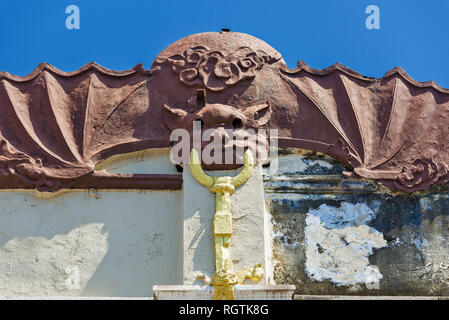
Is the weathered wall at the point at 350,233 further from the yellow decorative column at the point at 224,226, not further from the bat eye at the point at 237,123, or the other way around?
the bat eye at the point at 237,123

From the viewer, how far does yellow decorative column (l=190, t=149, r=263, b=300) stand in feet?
24.5

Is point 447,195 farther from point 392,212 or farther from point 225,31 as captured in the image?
point 225,31

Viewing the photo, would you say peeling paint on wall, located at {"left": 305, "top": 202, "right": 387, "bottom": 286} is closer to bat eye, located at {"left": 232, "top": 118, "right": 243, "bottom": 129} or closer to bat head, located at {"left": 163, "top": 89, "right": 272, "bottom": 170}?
bat head, located at {"left": 163, "top": 89, "right": 272, "bottom": 170}

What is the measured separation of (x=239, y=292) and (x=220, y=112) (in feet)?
5.07

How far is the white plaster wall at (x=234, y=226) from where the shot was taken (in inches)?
305

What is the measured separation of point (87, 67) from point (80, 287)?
1.85 m

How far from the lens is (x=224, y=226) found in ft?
25.6

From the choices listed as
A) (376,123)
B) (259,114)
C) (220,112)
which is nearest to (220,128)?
(220,112)

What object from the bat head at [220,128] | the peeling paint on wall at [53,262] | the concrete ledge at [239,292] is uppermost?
the bat head at [220,128]

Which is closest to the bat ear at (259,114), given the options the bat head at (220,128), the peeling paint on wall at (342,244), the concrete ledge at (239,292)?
the bat head at (220,128)

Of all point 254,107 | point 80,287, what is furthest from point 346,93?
point 80,287

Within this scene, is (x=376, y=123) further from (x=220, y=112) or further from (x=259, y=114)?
(x=220, y=112)

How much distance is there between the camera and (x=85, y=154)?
27.1 ft

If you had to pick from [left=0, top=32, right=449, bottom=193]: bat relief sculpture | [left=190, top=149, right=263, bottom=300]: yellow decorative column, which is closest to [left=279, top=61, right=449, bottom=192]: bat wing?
[left=0, top=32, right=449, bottom=193]: bat relief sculpture
